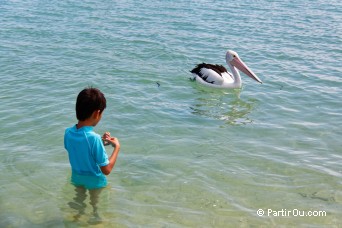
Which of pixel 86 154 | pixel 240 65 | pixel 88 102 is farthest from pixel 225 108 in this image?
pixel 88 102

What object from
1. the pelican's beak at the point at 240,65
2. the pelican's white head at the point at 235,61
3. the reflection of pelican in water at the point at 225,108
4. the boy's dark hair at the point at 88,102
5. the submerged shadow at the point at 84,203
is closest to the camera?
the boy's dark hair at the point at 88,102

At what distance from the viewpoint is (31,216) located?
506 cm

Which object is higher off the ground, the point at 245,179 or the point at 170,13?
the point at 170,13

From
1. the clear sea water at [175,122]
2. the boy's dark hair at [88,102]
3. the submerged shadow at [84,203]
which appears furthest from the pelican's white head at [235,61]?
the boy's dark hair at [88,102]

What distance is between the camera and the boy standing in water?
416cm

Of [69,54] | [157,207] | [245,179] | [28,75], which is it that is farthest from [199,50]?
[157,207]

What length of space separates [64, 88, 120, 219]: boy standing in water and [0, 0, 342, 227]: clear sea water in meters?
0.60

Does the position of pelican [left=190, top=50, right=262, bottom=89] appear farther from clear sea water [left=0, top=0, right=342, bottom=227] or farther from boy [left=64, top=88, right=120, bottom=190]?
boy [left=64, top=88, right=120, bottom=190]

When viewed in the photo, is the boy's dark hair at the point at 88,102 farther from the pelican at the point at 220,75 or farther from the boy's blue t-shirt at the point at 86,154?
the pelican at the point at 220,75

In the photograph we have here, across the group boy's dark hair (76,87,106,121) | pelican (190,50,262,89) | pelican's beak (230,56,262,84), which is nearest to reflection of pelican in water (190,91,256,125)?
pelican (190,50,262,89)

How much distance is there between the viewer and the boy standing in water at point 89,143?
164 inches

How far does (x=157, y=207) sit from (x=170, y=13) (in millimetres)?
13765

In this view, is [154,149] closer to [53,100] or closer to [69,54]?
[53,100]

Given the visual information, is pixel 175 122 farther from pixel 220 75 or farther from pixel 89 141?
pixel 89 141
